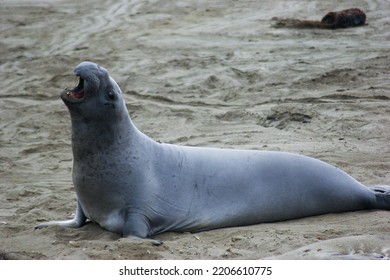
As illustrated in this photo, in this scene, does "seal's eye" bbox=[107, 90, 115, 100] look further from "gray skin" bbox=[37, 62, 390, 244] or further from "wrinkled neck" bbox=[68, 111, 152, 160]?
"wrinkled neck" bbox=[68, 111, 152, 160]

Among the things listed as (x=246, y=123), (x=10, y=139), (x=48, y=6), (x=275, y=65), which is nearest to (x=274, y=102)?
(x=246, y=123)

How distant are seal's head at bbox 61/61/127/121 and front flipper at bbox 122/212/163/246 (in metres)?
0.65

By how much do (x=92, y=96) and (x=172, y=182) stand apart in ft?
2.57

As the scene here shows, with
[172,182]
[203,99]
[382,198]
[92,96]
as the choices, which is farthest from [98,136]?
[203,99]

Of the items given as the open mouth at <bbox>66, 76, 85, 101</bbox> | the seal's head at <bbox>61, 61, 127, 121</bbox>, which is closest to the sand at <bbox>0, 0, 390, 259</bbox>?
the seal's head at <bbox>61, 61, 127, 121</bbox>

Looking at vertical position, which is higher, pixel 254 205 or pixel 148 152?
pixel 148 152

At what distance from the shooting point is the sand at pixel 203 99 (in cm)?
536

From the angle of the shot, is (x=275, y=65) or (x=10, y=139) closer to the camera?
(x=10, y=139)
